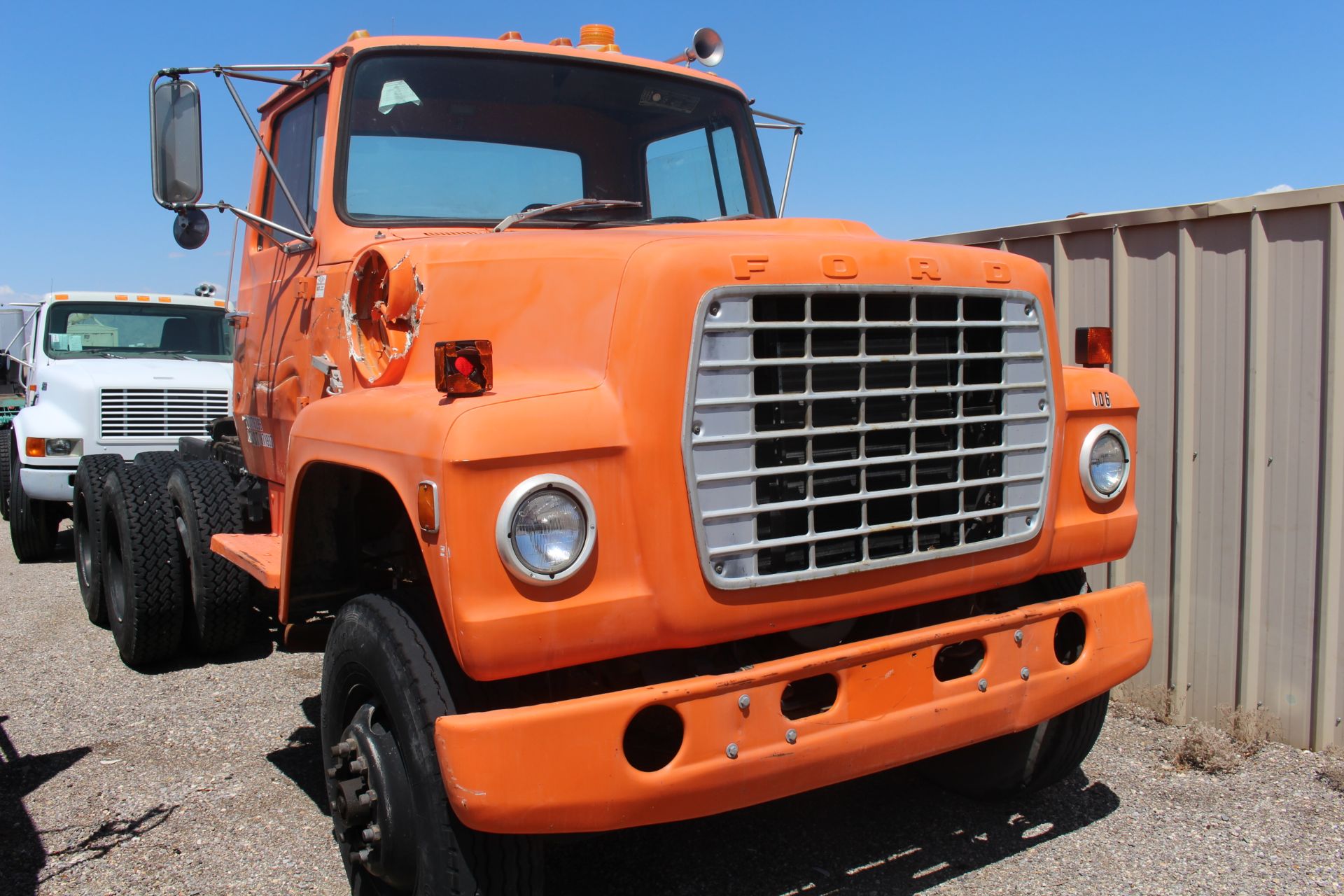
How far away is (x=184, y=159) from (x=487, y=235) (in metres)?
1.25

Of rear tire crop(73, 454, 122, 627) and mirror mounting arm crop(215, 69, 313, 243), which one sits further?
rear tire crop(73, 454, 122, 627)

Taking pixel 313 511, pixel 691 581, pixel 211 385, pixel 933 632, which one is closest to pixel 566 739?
pixel 691 581

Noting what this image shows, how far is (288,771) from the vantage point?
4.28 meters

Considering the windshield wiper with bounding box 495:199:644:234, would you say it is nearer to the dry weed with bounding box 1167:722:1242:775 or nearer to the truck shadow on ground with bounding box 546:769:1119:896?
the truck shadow on ground with bounding box 546:769:1119:896

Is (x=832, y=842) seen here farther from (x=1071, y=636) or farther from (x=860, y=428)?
(x=860, y=428)

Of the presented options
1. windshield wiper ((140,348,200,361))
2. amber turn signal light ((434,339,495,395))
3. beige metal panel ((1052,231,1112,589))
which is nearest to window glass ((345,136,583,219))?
amber turn signal light ((434,339,495,395))

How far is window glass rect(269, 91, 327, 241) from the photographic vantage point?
12.7 ft

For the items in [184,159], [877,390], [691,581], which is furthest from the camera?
[184,159]

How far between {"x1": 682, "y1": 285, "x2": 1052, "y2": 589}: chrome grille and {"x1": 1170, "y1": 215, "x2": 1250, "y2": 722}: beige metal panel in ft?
6.46

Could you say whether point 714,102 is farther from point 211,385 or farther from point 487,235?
point 211,385

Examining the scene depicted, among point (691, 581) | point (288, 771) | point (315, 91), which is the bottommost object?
point (288, 771)

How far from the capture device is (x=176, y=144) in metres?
3.71

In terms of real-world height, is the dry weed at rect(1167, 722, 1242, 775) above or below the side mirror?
below

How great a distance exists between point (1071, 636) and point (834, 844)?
3.31 feet
